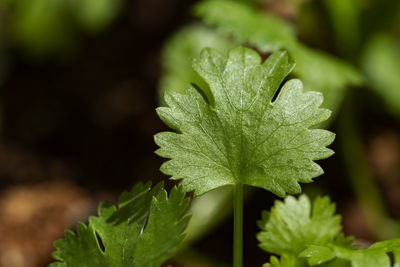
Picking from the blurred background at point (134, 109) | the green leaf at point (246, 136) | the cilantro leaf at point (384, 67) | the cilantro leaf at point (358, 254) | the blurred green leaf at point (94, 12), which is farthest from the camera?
the blurred green leaf at point (94, 12)

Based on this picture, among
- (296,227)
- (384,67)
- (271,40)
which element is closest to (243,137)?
(296,227)

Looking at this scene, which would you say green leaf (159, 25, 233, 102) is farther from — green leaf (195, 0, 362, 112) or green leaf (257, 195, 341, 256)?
green leaf (257, 195, 341, 256)

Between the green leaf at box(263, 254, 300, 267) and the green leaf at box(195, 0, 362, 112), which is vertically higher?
the green leaf at box(195, 0, 362, 112)

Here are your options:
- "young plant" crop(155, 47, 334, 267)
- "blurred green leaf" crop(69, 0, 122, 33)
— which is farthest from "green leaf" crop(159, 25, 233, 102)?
"young plant" crop(155, 47, 334, 267)

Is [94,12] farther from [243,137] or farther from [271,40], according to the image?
[243,137]

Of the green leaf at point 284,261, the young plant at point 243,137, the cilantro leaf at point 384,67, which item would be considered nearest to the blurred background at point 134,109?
the cilantro leaf at point 384,67

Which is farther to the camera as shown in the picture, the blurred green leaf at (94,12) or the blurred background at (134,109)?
the blurred green leaf at (94,12)

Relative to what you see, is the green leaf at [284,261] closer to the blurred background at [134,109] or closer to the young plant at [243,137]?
the young plant at [243,137]
